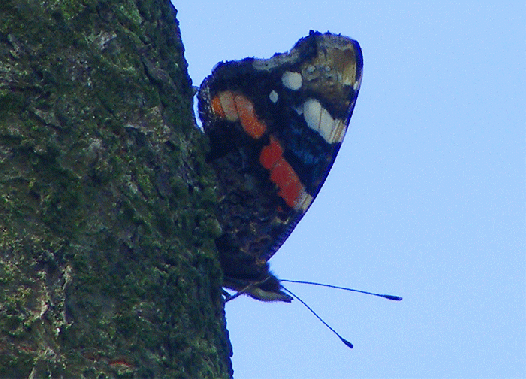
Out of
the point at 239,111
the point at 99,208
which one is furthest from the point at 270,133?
the point at 99,208

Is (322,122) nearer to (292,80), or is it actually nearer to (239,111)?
(292,80)

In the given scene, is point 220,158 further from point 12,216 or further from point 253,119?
point 12,216

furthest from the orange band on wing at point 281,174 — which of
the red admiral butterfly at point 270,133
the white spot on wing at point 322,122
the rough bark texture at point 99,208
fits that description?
the rough bark texture at point 99,208

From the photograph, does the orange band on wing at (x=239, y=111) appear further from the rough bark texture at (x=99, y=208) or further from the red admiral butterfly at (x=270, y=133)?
the rough bark texture at (x=99, y=208)

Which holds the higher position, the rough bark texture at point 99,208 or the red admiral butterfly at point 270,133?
the red admiral butterfly at point 270,133

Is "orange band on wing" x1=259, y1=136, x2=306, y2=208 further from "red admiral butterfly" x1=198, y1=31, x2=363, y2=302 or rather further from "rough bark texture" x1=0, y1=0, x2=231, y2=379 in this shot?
"rough bark texture" x1=0, y1=0, x2=231, y2=379

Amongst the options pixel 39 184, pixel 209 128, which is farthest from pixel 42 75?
pixel 209 128

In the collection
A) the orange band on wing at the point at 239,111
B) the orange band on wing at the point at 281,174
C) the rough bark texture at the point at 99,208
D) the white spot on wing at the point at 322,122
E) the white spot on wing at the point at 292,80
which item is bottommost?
the rough bark texture at the point at 99,208
